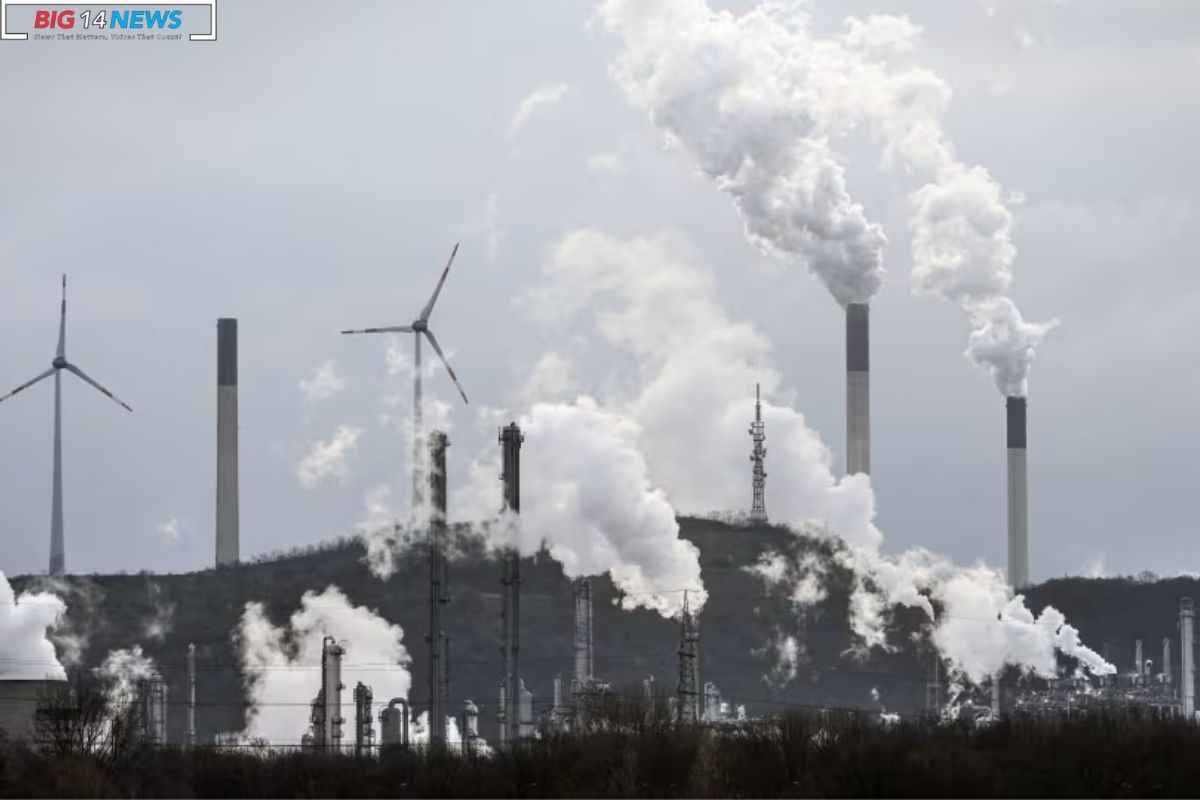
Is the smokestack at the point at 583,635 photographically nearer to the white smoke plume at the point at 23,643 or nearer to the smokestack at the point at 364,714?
the smokestack at the point at 364,714

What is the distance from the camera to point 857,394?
158 meters

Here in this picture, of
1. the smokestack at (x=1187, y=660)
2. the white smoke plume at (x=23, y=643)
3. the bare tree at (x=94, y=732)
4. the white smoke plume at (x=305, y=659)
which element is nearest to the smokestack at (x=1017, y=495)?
the smokestack at (x=1187, y=660)

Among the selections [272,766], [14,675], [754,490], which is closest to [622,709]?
[272,766]

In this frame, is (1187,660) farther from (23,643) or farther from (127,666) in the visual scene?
(127,666)

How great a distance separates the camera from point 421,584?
624ft

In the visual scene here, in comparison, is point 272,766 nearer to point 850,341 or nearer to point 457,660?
point 850,341

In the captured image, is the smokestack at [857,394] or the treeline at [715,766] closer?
the treeline at [715,766]

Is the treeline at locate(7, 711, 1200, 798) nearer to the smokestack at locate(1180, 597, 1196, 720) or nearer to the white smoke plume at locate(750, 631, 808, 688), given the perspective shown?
the smokestack at locate(1180, 597, 1196, 720)

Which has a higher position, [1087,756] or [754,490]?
[754,490]

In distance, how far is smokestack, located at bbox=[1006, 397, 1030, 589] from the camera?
532 ft

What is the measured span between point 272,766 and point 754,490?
102136mm

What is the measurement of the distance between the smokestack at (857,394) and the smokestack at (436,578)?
1473 inches

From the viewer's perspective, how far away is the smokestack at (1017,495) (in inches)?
6381

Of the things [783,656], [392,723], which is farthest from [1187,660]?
[783,656]
